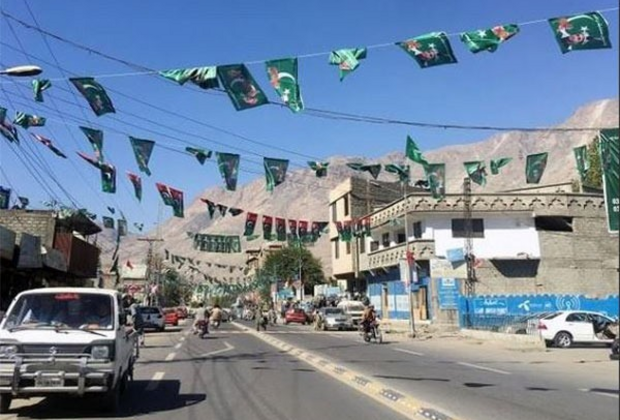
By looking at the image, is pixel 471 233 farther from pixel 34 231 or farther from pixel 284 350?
pixel 34 231

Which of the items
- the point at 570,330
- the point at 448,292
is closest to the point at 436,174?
the point at 570,330

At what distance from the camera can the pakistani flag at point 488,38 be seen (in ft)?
45.1

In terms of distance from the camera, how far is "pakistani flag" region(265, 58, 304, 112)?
15.2 meters

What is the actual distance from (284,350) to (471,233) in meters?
24.3

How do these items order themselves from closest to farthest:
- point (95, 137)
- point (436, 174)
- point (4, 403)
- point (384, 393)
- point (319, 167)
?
1. point (4, 403)
2. point (384, 393)
3. point (95, 137)
4. point (319, 167)
5. point (436, 174)

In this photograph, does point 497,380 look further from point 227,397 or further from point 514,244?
point 514,244

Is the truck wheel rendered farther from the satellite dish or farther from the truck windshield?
the satellite dish

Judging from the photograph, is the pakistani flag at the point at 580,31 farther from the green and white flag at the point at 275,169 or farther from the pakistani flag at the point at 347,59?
the green and white flag at the point at 275,169

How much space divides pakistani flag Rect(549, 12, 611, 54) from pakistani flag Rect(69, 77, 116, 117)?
10.3 meters

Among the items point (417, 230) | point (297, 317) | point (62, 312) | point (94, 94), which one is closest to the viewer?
point (62, 312)

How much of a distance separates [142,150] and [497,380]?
1185cm

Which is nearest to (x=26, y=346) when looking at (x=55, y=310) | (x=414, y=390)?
(x=55, y=310)

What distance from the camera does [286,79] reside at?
15.4m

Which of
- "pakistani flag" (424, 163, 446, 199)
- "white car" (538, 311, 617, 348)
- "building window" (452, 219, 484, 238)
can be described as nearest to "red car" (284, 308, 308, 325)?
"building window" (452, 219, 484, 238)
